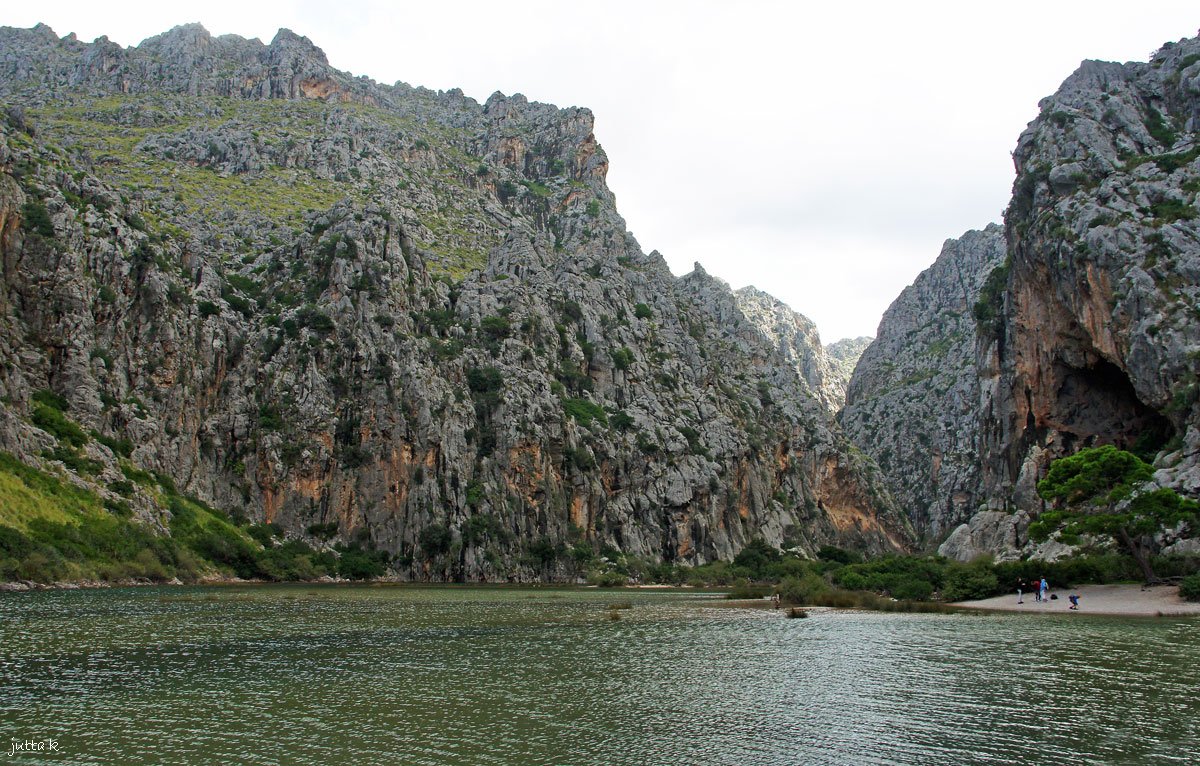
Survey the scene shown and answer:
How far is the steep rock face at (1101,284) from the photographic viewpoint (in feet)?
231

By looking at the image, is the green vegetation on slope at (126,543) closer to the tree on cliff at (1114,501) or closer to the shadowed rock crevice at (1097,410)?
the tree on cliff at (1114,501)

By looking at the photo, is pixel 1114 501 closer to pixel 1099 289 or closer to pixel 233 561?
pixel 1099 289

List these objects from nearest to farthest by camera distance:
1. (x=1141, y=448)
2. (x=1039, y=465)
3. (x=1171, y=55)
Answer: (x=1141, y=448), (x=1039, y=465), (x=1171, y=55)

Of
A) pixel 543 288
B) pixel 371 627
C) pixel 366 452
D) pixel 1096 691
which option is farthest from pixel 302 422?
pixel 1096 691

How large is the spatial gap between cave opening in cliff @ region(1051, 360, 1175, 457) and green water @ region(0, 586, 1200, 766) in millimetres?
52993

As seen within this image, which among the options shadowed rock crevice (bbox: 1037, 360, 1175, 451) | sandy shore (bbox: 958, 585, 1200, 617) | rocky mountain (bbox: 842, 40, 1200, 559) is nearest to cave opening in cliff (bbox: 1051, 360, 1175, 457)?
shadowed rock crevice (bbox: 1037, 360, 1175, 451)

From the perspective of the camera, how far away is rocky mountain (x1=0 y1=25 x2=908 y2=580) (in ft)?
292

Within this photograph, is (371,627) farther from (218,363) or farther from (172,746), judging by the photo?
(218,363)

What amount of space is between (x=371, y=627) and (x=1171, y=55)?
116 meters

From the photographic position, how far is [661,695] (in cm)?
2184

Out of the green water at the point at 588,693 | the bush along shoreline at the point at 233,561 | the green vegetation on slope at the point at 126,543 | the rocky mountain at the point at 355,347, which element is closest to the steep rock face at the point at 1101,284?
the bush along shoreline at the point at 233,561

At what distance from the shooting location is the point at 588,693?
71.4 feet

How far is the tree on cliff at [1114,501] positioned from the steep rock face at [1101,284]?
6.17 meters

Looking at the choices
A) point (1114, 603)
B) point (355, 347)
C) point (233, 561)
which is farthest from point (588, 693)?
point (355, 347)
